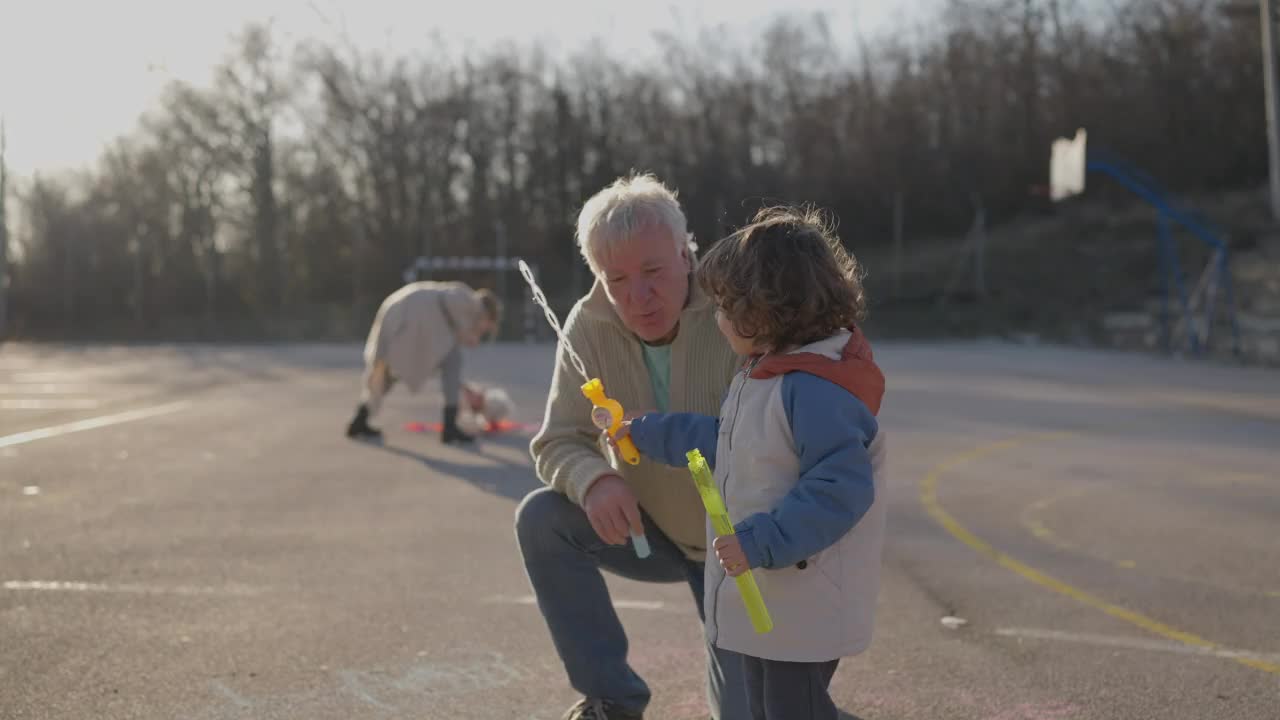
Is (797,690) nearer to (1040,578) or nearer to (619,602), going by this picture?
(619,602)

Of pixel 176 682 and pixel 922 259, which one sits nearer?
pixel 176 682

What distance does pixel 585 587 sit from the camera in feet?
11.0

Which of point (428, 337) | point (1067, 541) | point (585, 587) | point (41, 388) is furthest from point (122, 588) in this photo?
point (41, 388)

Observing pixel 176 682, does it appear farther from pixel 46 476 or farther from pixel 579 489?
pixel 46 476

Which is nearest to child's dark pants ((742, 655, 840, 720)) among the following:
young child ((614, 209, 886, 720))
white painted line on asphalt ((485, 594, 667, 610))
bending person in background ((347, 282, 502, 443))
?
young child ((614, 209, 886, 720))

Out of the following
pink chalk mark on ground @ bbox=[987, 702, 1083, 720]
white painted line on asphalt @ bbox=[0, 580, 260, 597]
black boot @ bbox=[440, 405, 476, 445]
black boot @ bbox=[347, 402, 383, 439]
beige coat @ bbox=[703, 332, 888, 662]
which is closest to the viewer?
beige coat @ bbox=[703, 332, 888, 662]

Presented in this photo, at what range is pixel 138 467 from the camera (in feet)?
28.7

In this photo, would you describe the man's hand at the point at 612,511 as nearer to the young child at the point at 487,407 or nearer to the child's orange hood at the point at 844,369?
the child's orange hood at the point at 844,369

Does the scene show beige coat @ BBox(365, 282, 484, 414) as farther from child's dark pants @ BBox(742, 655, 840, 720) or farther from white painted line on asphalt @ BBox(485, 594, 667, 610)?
child's dark pants @ BBox(742, 655, 840, 720)

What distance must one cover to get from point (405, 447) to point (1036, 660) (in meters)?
6.90

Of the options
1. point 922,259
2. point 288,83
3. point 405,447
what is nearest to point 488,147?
point 288,83

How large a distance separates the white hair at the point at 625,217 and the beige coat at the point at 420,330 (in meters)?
7.02

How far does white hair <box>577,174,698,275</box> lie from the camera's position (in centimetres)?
320

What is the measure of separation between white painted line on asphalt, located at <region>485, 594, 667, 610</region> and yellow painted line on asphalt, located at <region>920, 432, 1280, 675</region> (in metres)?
1.64
